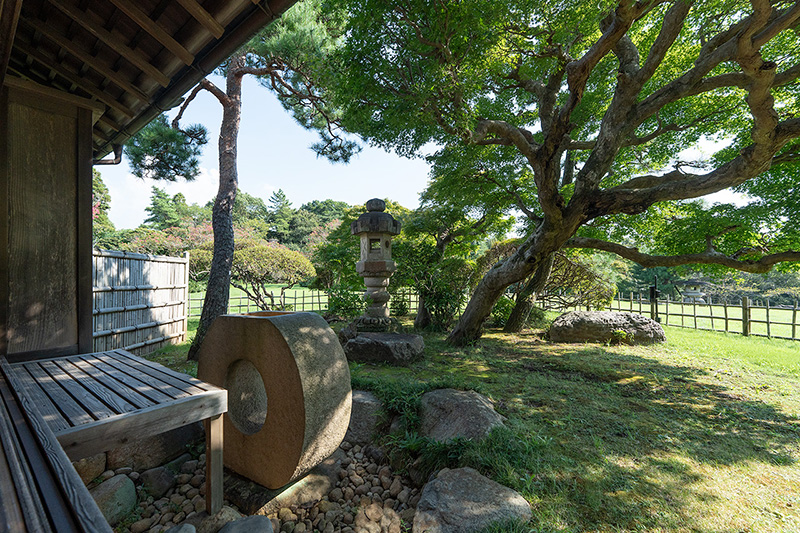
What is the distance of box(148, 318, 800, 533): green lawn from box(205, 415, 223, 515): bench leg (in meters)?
1.43

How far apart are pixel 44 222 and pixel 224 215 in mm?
3601

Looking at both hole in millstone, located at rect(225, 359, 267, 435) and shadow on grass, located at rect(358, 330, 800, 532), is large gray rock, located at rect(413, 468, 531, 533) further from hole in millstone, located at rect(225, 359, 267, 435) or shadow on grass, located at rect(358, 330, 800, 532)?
hole in millstone, located at rect(225, 359, 267, 435)

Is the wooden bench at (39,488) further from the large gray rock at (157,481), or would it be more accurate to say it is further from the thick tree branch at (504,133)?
the thick tree branch at (504,133)

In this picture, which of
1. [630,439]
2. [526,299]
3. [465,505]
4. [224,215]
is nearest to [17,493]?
[465,505]

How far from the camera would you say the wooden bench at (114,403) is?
1.68 m

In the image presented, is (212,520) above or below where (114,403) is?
below

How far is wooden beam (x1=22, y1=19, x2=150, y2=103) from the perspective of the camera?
7.69 ft

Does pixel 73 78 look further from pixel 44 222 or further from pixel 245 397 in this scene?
pixel 245 397

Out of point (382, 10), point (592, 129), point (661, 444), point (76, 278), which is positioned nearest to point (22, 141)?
point (76, 278)

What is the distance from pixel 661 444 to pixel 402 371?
323 cm

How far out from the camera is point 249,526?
2053 millimetres

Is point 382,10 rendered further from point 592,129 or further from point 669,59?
point 592,129

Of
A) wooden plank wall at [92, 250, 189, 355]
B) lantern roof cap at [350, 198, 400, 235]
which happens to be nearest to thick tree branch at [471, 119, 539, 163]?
lantern roof cap at [350, 198, 400, 235]

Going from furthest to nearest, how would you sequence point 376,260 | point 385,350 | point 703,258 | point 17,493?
point 376,260 → point 703,258 → point 385,350 → point 17,493
